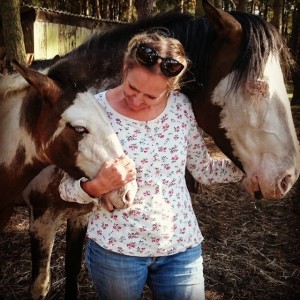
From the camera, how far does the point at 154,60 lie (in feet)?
5.34

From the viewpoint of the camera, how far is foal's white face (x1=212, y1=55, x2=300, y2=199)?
1.84 metres

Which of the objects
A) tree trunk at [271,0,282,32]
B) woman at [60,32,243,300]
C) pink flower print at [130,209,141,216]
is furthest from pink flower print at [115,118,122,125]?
tree trunk at [271,0,282,32]

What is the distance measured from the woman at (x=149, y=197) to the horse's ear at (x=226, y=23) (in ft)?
1.44

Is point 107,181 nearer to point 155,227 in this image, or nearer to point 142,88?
point 155,227

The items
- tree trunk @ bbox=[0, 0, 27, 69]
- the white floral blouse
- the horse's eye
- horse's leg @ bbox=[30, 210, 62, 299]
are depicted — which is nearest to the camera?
the white floral blouse

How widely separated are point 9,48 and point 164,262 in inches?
179

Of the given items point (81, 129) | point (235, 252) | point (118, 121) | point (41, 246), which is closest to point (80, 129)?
point (81, 129)

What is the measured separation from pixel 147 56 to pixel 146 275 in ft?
3.46

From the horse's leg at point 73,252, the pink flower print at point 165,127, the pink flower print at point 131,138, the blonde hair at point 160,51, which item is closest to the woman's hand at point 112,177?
the pink flower print at point 131,138

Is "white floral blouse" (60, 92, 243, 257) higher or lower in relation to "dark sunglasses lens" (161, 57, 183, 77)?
lower

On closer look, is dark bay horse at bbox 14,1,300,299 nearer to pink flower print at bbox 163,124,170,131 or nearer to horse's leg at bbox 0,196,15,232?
pink flower print at bbox 163,124,170,131

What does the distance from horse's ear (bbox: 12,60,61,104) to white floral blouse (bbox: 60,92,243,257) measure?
43 cm

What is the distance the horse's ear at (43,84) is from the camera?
199 cm

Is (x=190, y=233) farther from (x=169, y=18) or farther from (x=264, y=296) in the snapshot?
(x=264, y=296)
